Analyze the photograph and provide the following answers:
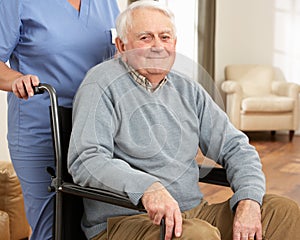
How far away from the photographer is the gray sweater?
161 centimetres

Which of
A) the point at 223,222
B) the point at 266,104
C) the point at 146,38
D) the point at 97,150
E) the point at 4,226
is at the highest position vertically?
the point at 146,38

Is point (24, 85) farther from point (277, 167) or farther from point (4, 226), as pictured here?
point (277, 167)

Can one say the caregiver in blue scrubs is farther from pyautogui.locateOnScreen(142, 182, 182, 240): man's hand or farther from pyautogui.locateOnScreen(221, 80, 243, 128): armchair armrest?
pyautogui.locateOnScreen(221, 80, 243, 128): armchair armrest

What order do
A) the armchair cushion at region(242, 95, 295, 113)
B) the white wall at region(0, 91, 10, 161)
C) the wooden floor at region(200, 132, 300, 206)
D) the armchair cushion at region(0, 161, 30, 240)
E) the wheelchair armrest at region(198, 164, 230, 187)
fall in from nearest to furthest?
the wheelchair armrest at region(198, 164, 230, 187)
the armchair cushion at region(0, 161, 30, 240)
the white wall at region(0, 91, 10, 161)
the wooden floor at region(200, 132, 300, 206)
the armchair cushion at region(242, 95, 295, 113)

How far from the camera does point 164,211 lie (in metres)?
1.47

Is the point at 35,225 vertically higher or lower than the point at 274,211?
lower

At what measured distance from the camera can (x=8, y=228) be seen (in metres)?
2.59

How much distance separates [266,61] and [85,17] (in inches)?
229

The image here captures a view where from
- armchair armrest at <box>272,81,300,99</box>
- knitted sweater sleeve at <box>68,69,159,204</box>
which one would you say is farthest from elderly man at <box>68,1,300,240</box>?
armchair armrest at <box>272,81,300,99</box>

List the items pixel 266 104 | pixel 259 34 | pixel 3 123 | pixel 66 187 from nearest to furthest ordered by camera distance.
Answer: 1. pixel 66 187
2. pixel 3 123
3. pixel 266 104
4. pixel 259 34

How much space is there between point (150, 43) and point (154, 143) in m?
0.29

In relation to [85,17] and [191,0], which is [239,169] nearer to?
[85,17]

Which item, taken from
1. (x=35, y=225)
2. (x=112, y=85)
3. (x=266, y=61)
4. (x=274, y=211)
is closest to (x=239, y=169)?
(x=274, y=211)

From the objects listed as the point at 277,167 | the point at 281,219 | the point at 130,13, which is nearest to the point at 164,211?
the point at 281,219
